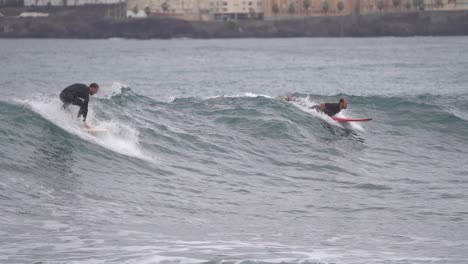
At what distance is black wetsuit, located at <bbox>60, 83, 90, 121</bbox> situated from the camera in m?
19.5

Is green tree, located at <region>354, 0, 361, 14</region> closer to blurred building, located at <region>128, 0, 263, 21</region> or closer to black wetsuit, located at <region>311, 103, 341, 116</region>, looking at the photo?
blurred building, located at <region>128, 0, 263, 21</region>

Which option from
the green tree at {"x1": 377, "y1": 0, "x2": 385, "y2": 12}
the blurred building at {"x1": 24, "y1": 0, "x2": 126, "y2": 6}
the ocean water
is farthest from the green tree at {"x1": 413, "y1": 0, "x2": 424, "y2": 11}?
the ocean water

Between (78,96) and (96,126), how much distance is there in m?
1.58

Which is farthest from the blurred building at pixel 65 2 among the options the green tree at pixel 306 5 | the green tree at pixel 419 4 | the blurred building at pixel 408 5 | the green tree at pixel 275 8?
the green tree at pixel 419 4

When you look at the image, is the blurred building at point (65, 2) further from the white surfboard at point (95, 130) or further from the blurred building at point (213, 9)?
the white surfboard at point (95, 130)

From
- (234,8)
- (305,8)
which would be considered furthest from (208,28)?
(234,8)

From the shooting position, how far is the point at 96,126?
2105 cm

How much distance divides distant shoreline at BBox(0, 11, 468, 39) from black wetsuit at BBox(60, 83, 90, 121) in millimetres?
143725

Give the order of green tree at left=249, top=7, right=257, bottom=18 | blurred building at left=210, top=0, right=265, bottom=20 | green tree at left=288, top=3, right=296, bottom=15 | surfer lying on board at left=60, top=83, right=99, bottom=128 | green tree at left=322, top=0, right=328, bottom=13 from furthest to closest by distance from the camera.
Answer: blurred building at left=210, top=0, right=265, bottom=20 → green tree at left=249, top=7, right=257, bottom=18 → green tree at left=288, top=3, right=296, bottom=15 → green tree at left=322, top=0, right=328, bottom=13 → surfer lying on board at left=60, top=83, right=99, bottom=128

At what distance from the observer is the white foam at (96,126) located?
1972cm

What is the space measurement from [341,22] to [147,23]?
3662 cm

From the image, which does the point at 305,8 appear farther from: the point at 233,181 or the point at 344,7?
the point at 233,181

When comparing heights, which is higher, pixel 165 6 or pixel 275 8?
pixel 165 6

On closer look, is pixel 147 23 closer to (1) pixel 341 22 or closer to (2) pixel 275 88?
(1) pixel 341 22
